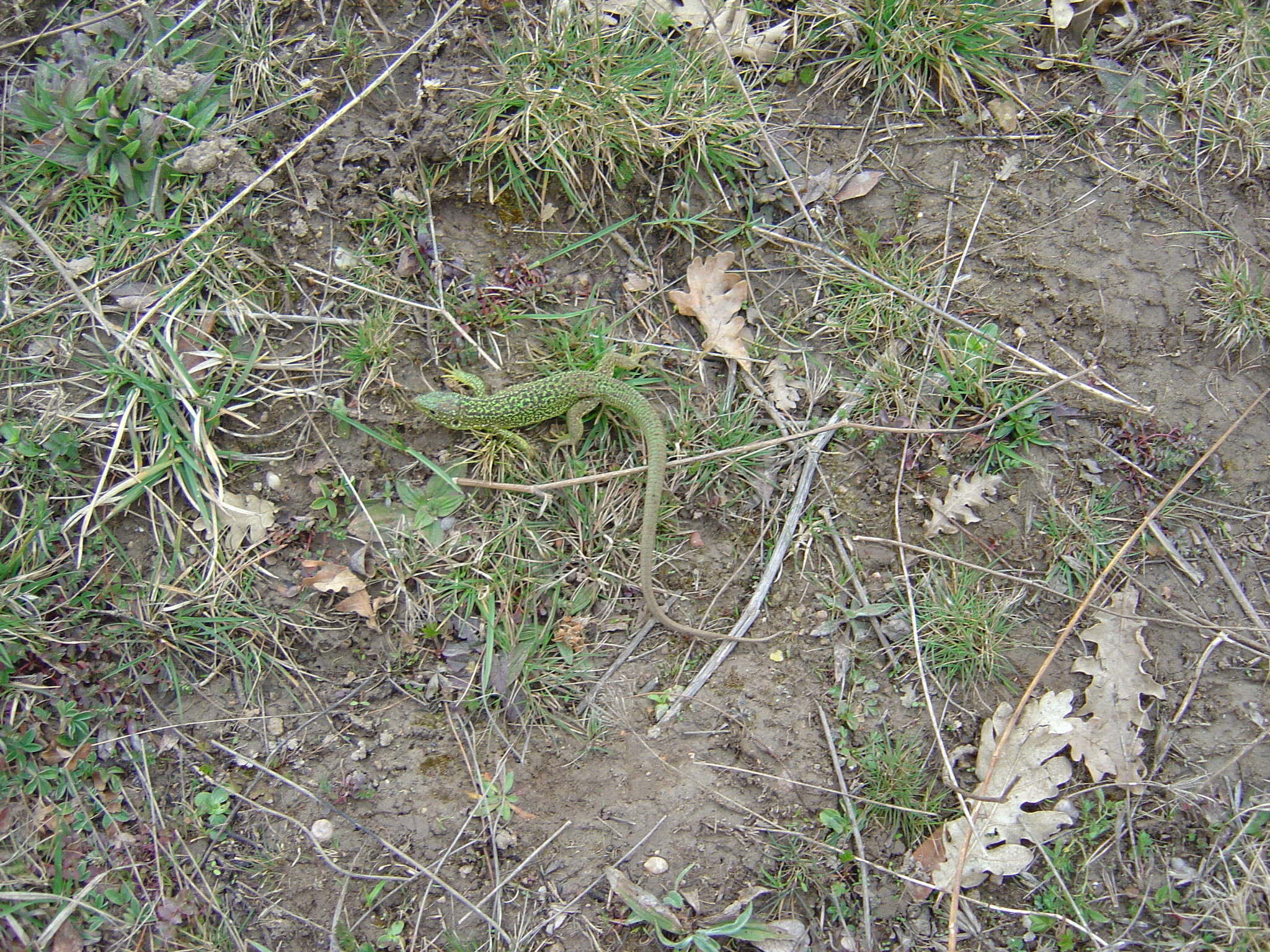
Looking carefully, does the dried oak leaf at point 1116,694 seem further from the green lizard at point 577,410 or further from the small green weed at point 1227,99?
the small green weed at point 1227,99

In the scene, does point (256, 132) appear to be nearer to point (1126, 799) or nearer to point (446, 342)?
point (446, 342)

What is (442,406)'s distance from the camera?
4.63 m

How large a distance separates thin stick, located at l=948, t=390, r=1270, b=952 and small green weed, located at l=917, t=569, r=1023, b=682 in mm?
214

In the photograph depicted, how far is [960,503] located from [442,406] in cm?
327

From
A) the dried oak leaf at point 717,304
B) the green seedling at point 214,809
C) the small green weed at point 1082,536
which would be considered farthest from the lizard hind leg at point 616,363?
the green seedling at point 214,809

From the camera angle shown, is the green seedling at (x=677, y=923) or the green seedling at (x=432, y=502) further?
the green seedling at (x=432, y=502)

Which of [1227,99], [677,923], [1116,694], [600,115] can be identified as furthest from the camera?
[1227,99]

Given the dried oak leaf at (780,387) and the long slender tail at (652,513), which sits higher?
the dried oak leaf at (780,387)

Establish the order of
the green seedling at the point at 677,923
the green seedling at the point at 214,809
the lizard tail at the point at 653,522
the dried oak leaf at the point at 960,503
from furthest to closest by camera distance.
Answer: the dried oak leaf at the point at 960,503, the lizard tail at the point at 653,522, the green seedling at the point at 214,809, the green seedling at the point at 677,923

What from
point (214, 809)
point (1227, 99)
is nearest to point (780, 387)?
point (1227, 99)

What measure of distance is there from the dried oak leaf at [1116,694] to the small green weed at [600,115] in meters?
3.69

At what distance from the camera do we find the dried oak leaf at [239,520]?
4559 mm

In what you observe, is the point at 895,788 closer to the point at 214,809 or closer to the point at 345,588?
the point at 345,588

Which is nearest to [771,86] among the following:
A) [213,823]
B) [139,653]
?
[139,653]
